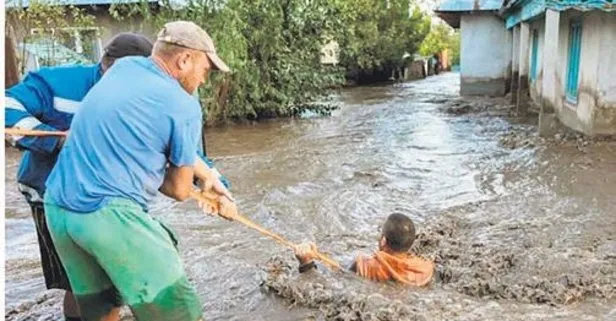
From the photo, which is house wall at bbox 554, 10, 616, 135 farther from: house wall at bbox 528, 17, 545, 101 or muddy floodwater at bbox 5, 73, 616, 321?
house wall at bbox 528, 17, 545, 101

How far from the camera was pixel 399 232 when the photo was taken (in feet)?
14.4

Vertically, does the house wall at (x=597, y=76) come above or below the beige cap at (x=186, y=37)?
below

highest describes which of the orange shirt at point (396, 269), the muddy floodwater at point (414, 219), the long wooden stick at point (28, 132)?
the long wooden stick at point (28, 132)

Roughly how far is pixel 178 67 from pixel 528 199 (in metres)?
5.44

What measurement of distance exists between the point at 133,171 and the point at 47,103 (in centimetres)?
93

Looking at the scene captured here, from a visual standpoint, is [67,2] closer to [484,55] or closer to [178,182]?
[484,55]

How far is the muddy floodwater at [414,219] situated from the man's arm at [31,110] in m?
1.61

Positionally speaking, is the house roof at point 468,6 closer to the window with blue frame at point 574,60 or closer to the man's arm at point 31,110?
the window with blue frame at point 574,60

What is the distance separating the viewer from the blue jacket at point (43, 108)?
311 centimetres

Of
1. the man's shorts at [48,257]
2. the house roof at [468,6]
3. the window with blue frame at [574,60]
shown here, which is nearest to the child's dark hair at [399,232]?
the man's shorts at [48,257]

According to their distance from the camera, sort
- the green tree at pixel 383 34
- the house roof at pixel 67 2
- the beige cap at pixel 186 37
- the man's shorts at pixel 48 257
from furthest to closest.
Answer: the green tree at pixel 383 34 → the house roof at pixel 67 2 → the man's shorts at pixel 48 257 → the beige cap at pixel 186 37

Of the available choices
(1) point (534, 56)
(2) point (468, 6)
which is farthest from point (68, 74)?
(2) point (468, 6)

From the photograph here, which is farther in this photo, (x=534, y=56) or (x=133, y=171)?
(x=534, y=56)

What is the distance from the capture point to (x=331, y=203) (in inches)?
291
